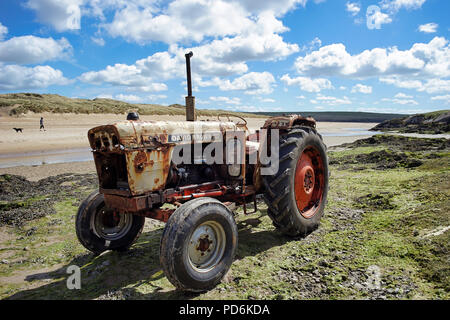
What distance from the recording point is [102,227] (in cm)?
409

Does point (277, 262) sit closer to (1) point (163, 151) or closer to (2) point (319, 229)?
(2) point (319, 229)

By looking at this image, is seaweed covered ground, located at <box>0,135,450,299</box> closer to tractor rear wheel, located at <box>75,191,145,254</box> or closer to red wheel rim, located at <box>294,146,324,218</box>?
tractor rear wheel, located at <box>75,191,145,254</box>

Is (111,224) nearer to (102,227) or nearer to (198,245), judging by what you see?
(102,227)

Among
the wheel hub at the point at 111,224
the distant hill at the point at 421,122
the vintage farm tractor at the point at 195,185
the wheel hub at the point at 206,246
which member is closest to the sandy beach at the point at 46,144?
the wheel hub at the point at 111,224

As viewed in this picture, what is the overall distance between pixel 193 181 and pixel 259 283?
1.48m

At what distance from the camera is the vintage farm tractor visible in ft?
10.1

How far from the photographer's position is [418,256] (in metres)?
3.36

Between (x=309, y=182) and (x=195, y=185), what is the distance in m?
2.04

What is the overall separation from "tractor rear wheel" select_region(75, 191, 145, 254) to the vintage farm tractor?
0.04 feet

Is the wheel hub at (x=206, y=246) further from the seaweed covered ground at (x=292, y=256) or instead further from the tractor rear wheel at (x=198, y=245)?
the seaweed covered ground at (x=292, y=256)

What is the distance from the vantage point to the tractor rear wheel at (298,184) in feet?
13.3

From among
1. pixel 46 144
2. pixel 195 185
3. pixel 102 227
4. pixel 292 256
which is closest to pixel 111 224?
pixel 102 227

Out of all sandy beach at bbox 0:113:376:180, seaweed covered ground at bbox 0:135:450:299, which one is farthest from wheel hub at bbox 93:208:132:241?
sandy beach at bbox 0:113:376:180

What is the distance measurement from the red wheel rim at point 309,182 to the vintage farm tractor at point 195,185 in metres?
0.02
